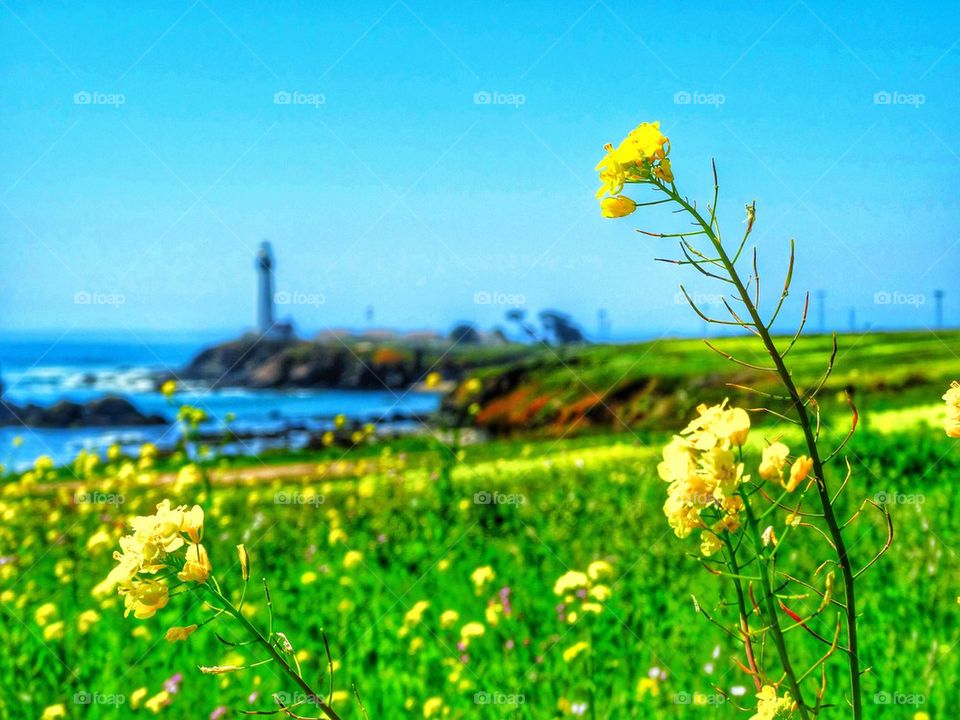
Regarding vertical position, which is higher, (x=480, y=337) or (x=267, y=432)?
(x=480, y=337)

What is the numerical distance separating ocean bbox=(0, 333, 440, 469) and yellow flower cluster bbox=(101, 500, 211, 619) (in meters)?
3.84

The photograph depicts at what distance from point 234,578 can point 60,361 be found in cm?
234

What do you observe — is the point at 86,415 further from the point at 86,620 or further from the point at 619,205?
the point at 619,205

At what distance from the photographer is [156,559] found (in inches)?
26.9

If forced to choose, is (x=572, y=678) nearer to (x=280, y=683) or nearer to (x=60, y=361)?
(x=280, y=683)

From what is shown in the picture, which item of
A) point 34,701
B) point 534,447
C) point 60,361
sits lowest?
point 34,701

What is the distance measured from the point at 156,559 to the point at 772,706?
1.52 feet

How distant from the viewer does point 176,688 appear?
2.00 metres

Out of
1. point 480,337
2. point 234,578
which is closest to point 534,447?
point 480,337

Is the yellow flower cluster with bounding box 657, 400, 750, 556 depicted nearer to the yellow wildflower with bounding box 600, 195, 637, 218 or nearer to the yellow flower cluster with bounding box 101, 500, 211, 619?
the yellow wildflower with bounding box 600, 195, 637, 218

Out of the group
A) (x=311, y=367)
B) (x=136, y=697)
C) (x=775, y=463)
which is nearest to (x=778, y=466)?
(x=775, y=463)

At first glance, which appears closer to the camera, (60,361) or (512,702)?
(512,702)

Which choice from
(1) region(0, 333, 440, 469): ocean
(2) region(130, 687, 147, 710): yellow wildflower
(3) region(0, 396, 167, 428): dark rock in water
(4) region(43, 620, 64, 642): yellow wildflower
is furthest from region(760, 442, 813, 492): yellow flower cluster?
(3) region(0, 396, 167, 428): dark rock in water

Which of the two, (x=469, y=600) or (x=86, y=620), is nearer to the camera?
(x=86, y=620)
